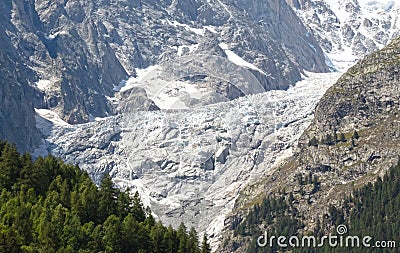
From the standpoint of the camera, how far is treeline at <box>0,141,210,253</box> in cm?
8088

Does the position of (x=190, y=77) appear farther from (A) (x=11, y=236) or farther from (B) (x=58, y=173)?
(A) (x=11, y=236)

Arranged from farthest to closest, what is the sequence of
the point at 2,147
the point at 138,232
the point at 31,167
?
the point at 2,147, the point at 31,167, the point at 138,232

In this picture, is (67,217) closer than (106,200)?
Yes

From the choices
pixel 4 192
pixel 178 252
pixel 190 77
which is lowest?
pixel 178 252

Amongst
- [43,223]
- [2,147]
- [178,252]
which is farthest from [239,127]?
[43,223]

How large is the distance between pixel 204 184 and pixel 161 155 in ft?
41.8

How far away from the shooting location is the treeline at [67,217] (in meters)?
80.9

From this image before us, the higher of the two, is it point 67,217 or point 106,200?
point 106,200

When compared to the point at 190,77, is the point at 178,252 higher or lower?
lower

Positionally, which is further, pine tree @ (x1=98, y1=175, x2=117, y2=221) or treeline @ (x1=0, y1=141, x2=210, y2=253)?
pine tree @ (x1=98, y1=175, x2=117, y2=221)

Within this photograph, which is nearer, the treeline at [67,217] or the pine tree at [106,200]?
the treeline at [67,217]

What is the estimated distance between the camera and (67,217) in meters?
86.8

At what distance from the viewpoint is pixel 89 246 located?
8375 cm

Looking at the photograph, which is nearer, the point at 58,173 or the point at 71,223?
the point at 71,223
